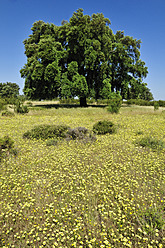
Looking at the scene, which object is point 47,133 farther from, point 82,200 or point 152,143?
point 82,200

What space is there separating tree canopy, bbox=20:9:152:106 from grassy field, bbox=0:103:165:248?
21645mm

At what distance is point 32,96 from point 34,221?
101ft

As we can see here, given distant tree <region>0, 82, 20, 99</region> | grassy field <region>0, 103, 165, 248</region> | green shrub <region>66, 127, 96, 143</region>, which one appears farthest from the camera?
distant tree <region>0, 82, 20, 99</region>

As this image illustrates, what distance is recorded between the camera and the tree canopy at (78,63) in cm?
2864

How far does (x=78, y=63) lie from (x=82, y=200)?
29392 millimetres

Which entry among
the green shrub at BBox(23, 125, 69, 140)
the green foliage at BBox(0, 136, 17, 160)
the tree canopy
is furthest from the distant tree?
the green foliage at BBox(0, 136, 17, 160)

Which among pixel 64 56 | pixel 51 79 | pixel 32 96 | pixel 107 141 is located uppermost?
pixel 64 56

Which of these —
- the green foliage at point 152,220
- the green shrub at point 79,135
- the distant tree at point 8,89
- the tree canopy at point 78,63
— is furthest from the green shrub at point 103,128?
the distant tree at point 8,89

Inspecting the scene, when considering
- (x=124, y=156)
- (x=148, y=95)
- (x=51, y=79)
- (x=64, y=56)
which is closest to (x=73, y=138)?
(x=124, y=156)

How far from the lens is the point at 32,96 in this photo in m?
32.9

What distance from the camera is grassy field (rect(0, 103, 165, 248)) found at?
370 cm

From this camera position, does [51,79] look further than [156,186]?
Yes

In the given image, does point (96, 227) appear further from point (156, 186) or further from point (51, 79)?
point (51, 79)

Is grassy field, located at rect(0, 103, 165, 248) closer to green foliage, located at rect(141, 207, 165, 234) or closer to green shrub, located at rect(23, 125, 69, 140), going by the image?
green foliage, located at rect(141, 207, 165, 234)
